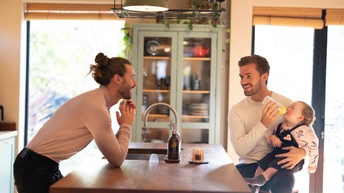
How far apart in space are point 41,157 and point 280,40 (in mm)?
3577

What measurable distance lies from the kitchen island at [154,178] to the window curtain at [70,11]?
9.46 feet

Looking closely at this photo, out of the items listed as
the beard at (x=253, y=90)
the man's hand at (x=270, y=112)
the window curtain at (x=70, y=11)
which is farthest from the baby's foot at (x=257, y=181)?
the window curtain at (x=70, y=11)

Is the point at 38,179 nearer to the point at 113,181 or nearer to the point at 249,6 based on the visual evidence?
the point at 113,181

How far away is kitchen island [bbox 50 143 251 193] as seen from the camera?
6.25 ft

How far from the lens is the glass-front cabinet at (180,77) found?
4.91 m

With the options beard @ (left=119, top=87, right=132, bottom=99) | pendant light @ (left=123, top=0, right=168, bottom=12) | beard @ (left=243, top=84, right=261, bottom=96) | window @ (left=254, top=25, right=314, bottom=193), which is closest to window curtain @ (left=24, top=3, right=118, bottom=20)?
window @ (left=254, top=25, right=314, bottom=193)

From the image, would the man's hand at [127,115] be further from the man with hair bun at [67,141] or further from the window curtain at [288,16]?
the window curtain at [288,16]

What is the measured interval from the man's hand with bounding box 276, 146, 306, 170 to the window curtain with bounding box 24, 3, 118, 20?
296 cm

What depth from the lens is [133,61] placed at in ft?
16.1

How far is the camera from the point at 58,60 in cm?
559

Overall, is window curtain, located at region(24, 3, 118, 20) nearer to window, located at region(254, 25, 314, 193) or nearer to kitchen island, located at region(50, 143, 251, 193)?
window, located at region(254, 25, 314, 193)

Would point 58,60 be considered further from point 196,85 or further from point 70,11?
point 196,85

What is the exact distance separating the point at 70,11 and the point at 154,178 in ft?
11.7

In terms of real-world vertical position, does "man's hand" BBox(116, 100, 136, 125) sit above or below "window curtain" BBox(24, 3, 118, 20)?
below
